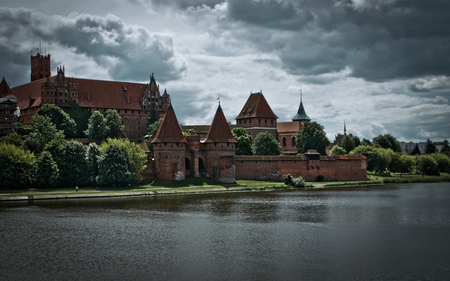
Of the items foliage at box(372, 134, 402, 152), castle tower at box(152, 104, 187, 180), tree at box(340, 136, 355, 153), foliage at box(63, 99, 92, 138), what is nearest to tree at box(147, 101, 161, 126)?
foliage at box(63, 99, 92, 138)

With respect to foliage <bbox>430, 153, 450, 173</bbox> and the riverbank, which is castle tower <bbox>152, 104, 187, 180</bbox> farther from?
foliage <bbox>430, 153, 450, 173</bbox>

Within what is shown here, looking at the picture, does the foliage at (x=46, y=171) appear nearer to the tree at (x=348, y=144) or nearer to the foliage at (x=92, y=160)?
Answer: the foliage at (x=92, y=160)

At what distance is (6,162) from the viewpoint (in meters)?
36.3

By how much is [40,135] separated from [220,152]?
1806cm

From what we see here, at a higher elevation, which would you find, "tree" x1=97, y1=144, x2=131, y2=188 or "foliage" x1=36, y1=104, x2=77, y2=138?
"foliage" x1=36, y1=104, x2=77, y2=138

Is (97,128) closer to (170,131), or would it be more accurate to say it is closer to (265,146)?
(170,131)

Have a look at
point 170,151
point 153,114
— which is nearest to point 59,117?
point 153,114

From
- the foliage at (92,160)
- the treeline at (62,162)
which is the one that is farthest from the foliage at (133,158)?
the foliage at (92,160)

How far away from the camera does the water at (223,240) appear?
1634 cm

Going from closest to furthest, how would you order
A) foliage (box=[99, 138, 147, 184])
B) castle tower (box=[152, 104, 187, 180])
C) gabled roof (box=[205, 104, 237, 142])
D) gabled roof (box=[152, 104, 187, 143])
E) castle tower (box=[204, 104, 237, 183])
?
foliage (box=[99, 138, 147, 184]) < castle tower (box=[152, 104, 187, 180]) < gabled roof (box=[152, 104, 187, 143]) < castle tower (box=[204, 104, 237, 183]) < gabled roof (box=[205, 104, 237, 142])

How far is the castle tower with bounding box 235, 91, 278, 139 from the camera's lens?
70.6 m

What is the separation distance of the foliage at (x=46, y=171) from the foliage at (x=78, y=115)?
2018 cm

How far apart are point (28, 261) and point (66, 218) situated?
833 centimetres

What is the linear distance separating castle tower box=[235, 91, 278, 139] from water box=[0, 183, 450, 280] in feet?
126
